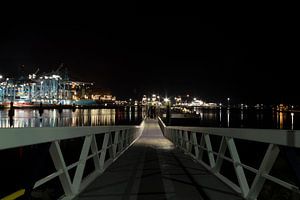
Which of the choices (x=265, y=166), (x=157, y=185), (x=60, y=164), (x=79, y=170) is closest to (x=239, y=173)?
(x=265, y=166)

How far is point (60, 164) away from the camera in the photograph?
17.4 ft

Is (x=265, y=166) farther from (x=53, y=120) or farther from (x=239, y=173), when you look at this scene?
(x=53, y=120)

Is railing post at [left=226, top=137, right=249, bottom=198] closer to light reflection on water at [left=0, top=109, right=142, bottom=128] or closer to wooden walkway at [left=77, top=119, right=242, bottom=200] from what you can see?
wooden walkway at [left=77, top=119, right=242, bottom=200]

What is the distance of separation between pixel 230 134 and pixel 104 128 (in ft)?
11.4

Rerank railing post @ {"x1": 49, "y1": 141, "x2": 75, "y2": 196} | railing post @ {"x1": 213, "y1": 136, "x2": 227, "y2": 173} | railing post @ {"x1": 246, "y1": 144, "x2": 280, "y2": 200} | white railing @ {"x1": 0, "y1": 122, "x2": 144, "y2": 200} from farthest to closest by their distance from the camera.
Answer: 1. railing post @ {"x1": 213, "y1": 136, "x2": 227, "y2": 173}
2. railing post @ {"x1": 49, "y1": 141, "x2": 75, "y2": 196}
3. railing post @ {"x1": 246, "y1": 144, "x2": 280, "y2": 200}
4. white railing @ {"x1": 0, "y1": 122, "x2": 144, "y2": 200}

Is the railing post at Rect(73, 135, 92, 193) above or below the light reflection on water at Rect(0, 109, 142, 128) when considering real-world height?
above

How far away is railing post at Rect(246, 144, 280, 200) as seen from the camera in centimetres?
459

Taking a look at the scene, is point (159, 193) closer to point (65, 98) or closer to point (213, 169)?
point (213, 169)

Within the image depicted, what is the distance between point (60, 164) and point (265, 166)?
2.97 metres

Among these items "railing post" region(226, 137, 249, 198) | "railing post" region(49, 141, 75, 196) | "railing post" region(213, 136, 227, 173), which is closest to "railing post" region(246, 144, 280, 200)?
"railing post" region(226, 137, 249, 198)

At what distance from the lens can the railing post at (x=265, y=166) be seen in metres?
4.59

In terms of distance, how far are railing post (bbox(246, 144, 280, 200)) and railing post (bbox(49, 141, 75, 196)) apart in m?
2.87

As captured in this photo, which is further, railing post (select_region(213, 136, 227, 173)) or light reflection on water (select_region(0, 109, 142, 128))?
light reflection on water (select_region(0, 109, 142, 128))

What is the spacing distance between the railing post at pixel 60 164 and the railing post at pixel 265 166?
2869 millimetres
